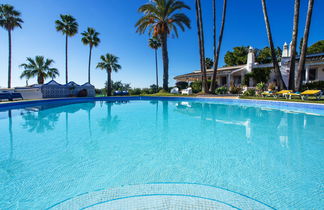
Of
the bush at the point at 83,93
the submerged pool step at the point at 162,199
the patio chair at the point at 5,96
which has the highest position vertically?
the bush at the point at 83,93

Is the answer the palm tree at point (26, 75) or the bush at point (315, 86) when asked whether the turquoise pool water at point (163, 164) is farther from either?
the palm tree at point (26, 75)

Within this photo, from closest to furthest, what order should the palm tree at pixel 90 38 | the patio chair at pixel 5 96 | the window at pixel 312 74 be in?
the patio chair at pixel 5 96, the window at pixel 312 74, the palm tree at pixel 90 38

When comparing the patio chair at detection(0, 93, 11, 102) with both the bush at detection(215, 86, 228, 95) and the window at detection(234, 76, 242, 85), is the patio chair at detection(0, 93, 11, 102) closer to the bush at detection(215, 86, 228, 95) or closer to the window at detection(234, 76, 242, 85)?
the bush at detection(215, 86, 228, 95)

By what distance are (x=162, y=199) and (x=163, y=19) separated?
21692mm

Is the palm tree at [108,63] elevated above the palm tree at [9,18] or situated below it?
below

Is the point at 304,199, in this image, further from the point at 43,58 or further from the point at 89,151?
the point at 43,58

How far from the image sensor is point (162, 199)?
7.07ft

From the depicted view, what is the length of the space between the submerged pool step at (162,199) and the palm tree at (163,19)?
20030 millimetres

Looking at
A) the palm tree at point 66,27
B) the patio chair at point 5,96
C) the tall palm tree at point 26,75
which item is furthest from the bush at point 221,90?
the tall palm tree at point 26,75

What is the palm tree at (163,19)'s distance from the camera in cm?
1986

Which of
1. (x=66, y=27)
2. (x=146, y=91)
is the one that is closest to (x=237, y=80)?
(x=146, y=91)

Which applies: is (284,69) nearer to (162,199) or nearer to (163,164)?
(163,164)

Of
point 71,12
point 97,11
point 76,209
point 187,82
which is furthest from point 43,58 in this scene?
point 76,209

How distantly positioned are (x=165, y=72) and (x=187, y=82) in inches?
459
